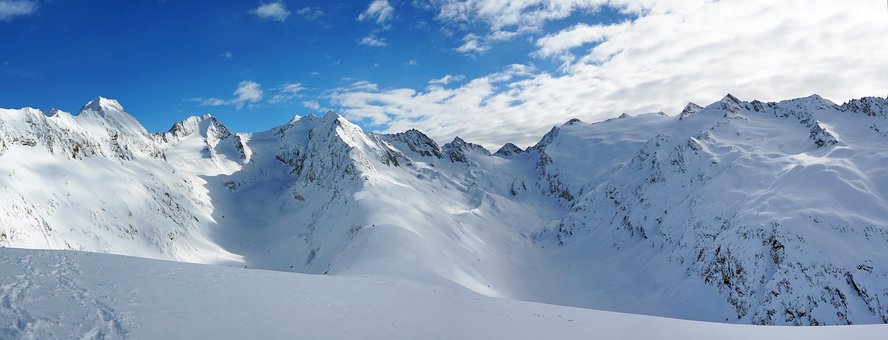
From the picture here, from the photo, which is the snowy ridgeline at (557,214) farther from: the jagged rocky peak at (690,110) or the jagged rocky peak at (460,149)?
the jagged rocky peak at (460,149)

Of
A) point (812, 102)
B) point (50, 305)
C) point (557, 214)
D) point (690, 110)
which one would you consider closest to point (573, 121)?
point (690, 110)

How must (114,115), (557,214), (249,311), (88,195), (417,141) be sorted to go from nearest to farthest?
(249,311), (88,195), (114,115), (557,214), (417,141)

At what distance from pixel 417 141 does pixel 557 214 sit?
6357cm

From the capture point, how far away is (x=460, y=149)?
165 m

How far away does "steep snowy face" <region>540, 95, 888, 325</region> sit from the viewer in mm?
36844

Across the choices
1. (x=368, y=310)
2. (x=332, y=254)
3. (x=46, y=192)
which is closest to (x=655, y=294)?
(x=332, y=254)

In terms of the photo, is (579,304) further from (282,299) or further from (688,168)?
(282,299)

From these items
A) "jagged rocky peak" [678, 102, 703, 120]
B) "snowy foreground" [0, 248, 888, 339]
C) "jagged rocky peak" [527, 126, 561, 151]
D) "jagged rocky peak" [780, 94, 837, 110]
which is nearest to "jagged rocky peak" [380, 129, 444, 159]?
"jagged rocky peak" [527, 126, 561, 151]

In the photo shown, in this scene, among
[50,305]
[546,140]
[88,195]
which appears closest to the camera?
[50,305]

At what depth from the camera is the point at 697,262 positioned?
50812 mm

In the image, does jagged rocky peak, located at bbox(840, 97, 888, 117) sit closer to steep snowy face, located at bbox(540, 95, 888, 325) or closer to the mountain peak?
steep snowy face, located at bbox(540, 95, 888, 325)

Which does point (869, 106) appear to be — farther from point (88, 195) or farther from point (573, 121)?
point (88, 195)

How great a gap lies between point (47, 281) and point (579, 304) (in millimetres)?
53139

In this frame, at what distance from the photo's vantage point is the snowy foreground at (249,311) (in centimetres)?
1009
